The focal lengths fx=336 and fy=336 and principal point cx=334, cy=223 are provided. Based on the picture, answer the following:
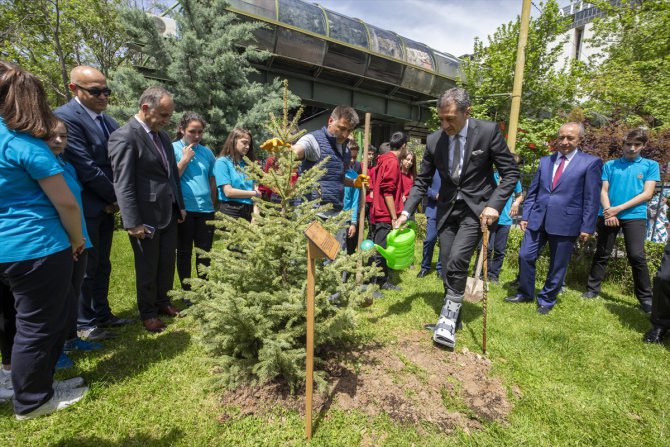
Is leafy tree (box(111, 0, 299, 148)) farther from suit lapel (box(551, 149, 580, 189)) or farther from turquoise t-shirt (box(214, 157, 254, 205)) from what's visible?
suit lapel (box(551, 149, 580, 189))

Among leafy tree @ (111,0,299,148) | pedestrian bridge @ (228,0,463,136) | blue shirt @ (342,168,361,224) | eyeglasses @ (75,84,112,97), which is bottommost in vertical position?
blue shirt @ (342,168,361,224)

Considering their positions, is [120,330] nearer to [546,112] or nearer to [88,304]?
[88,304]

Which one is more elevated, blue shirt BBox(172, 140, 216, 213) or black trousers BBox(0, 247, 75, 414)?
blue shirt BBox(172, 140, 216, 213)

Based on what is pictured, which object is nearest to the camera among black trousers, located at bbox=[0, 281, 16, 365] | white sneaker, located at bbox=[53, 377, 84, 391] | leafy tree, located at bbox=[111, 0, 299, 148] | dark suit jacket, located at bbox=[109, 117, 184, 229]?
black trousers, located at bbox=[0, 281, 16, 365]

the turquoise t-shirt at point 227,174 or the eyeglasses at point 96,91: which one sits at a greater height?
the eyeglasses at point 96,91

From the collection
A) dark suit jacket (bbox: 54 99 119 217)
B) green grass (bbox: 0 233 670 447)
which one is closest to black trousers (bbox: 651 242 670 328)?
green grass (bbox: 0 233 670 447)

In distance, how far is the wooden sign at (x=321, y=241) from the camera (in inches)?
71.8

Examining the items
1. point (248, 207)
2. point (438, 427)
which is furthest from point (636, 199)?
point (248, 207)

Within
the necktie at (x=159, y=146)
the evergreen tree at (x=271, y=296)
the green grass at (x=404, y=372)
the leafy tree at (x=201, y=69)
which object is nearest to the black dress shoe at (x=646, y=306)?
the green grass at (x=404, y=372)

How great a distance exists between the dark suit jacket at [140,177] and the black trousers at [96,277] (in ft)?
1.50

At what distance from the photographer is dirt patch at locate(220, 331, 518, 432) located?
2.38 metres

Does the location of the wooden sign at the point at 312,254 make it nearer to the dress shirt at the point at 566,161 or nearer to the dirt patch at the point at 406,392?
the dirt patch at the point at 406,392

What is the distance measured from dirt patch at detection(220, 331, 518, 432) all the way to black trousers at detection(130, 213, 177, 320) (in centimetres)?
156

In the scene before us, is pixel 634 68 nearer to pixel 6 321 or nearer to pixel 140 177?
pixel 140 177
